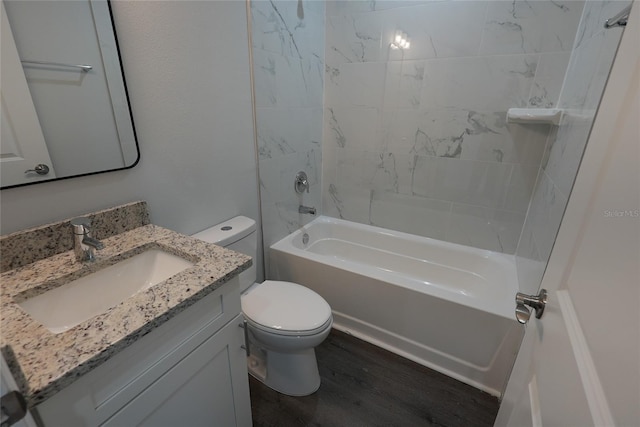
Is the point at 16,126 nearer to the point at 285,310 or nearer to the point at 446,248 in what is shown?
the point at 285,310

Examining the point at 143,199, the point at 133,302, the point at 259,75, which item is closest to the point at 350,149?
the point at 259,75

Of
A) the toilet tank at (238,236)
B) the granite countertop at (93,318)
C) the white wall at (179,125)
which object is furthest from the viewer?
the toilet tank at (238,236)

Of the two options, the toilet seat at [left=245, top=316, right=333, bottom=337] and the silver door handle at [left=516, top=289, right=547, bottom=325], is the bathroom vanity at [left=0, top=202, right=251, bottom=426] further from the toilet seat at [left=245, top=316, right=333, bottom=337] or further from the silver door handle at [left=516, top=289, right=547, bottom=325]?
the silver door handle at [left=516, top=289, right=547, bottom=325]

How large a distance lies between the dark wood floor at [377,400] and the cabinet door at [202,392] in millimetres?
369

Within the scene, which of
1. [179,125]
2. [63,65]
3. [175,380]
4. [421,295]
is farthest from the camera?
[421,295]

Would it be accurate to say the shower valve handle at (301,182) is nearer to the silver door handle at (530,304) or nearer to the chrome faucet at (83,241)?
the chrome faucet at (83,241)

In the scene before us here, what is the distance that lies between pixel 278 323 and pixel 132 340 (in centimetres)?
76

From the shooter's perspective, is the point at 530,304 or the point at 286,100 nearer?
the point at 530,304

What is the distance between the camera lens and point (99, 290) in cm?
95

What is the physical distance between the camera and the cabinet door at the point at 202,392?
0.75 metres

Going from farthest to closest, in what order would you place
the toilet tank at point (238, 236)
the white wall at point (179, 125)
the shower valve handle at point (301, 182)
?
the shower valve handle at point (301, 182)
the toilet tank at point (238, 236)
the white wall at point (179, 125)

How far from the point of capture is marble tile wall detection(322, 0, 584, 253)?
5.34 feet

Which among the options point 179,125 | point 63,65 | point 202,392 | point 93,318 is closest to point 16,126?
point 63,65

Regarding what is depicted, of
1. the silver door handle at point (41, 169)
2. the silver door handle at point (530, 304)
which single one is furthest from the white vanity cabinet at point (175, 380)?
the silver door handle at point (530, 304)
